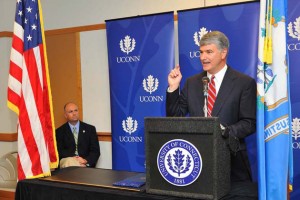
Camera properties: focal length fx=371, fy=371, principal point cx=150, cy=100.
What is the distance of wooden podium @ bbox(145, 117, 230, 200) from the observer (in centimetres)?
158

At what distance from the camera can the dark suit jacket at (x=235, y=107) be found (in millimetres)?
2037

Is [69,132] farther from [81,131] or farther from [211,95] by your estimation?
[211,95]

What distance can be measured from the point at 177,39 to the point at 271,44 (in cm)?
233

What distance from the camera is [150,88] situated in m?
3.97

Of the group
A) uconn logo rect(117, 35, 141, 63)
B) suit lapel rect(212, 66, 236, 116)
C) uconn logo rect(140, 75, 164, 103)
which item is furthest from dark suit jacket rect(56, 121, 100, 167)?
suit lapel rect(212, 66, 236, 116)

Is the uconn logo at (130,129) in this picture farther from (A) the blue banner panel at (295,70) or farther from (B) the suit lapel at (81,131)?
(A) the blue banner panel at (295,70)

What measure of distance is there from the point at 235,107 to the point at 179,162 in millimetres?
636

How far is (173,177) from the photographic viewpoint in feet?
5.42

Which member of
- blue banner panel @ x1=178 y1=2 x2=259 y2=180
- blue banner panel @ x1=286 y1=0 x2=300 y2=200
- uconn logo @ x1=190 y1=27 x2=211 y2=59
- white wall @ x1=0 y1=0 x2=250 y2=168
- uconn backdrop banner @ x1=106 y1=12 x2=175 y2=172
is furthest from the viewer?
white wall @ x1=0 y1=0 x2=250 y2=168

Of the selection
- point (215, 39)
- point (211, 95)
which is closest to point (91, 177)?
point (211, 95)

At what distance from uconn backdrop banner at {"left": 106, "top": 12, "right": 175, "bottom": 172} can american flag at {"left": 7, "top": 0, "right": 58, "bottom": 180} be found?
5.18 feet

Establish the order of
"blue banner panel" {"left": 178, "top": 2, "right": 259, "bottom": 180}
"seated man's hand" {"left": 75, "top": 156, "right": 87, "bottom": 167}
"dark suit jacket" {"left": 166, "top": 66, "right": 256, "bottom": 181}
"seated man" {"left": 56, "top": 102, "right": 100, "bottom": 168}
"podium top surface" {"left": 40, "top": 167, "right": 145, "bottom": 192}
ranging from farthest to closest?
"seated man" {"left": 56, "top": 102, "right": 100, "bottom": 168} < "seated man's hand" {"left": 75, "top": 156, "right": 87, "bottom": 167} < "blue banner panel" {"left": 178, "top": 2, "right": 259, "bottom": 180} < "dark suit jacket" {"left": 166, "top": 66, "right": 256, "bottom": 181} < "podium top surface" {"left": 40, "top": 167, "right": 145, "bottom": 192}

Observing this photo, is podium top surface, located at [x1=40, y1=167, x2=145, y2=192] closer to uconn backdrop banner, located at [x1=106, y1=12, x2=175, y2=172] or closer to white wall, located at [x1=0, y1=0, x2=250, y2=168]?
uconn backdrop banner, located at [x1=106, y1=12, x2=175, y2=172]

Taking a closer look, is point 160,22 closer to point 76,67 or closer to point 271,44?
point 76,67
